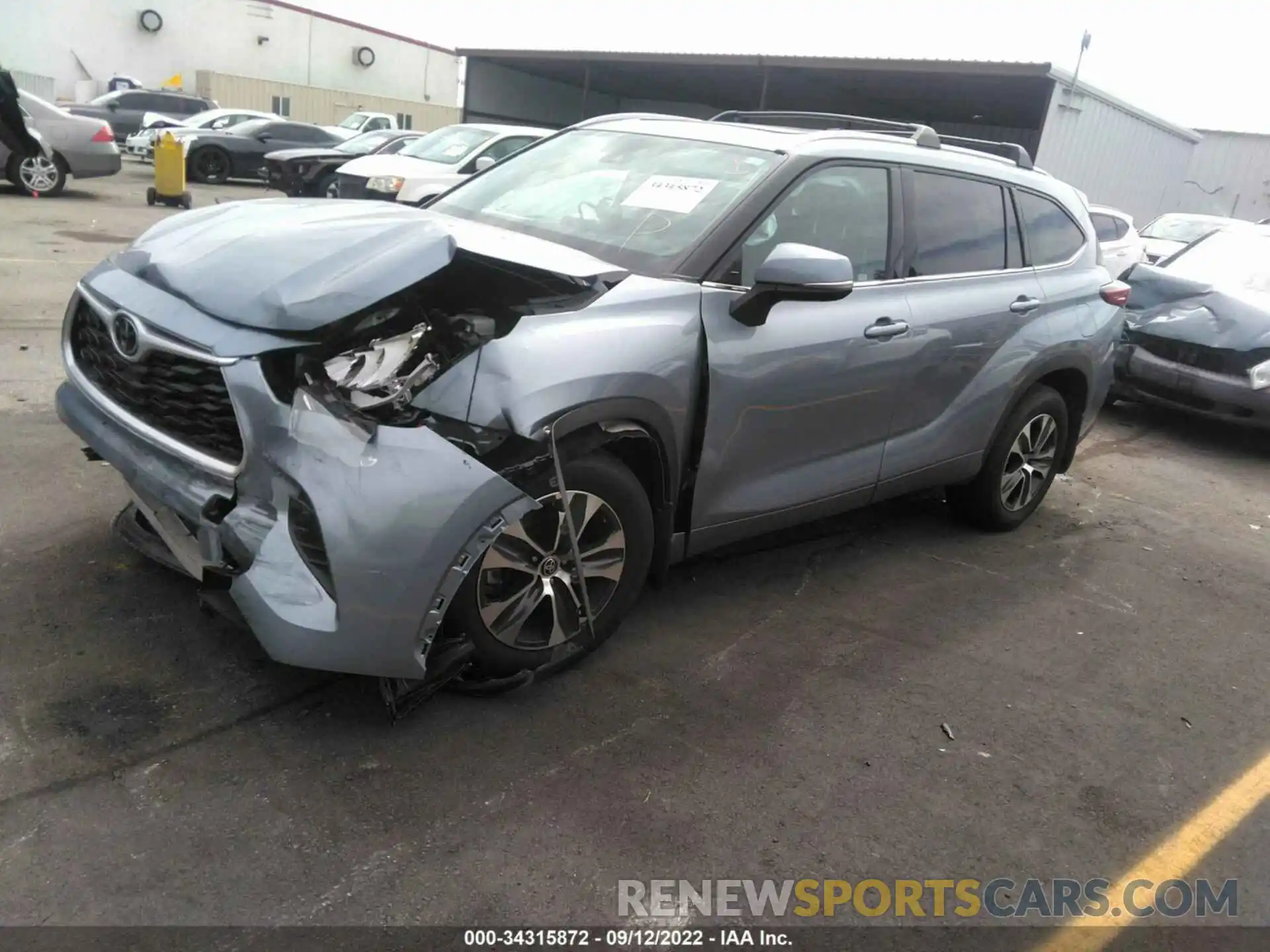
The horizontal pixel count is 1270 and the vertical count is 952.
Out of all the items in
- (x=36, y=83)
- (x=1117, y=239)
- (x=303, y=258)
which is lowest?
(x=36, y=83)

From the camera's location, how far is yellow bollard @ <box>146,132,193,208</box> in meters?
14.3

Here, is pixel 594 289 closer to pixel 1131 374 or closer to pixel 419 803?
pixel 419 803

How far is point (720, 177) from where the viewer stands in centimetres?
371

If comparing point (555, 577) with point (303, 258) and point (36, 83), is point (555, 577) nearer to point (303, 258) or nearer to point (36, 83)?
point (303, 258)

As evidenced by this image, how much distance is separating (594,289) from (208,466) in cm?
124

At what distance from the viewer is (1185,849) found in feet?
9.66

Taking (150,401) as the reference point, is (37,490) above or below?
below

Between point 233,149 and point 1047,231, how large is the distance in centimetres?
1757

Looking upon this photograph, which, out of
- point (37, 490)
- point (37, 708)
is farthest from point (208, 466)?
point (37, 490)

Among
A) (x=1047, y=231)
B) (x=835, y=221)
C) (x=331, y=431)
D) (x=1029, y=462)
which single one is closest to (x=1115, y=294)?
(x=1047, y=231)

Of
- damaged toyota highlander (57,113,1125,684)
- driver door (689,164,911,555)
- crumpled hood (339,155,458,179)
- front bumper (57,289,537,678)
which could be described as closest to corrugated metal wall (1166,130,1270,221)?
crumpled hood (339,155,458,179)

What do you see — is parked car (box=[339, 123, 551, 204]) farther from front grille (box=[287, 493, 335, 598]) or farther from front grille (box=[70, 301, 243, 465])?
front grille (box=[287, 493, 335, 598])

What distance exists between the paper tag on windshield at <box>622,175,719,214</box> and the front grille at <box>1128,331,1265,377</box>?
224 inches

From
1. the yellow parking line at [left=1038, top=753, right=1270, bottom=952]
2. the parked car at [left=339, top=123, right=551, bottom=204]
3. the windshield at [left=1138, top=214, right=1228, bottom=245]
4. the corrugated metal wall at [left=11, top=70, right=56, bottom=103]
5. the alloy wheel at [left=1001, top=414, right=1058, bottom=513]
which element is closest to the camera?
the yellow parking line at [left=1038, top=753, right=1270, bottom=952]
